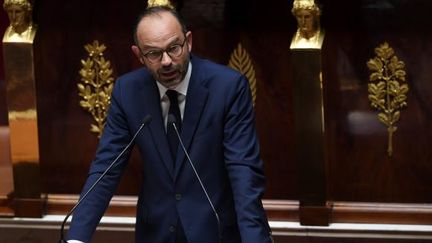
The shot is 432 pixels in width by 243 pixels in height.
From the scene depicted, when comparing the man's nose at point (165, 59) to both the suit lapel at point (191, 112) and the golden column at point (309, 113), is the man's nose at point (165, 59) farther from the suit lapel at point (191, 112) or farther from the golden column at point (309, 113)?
the golden column at point (309, 113)

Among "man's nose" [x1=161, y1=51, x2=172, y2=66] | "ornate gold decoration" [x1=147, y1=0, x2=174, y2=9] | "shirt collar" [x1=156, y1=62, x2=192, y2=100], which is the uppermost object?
"man's nose" [x1=161, y1=51, x2=172, y2=66]

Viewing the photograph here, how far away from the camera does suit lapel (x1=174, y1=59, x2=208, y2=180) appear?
4.93 feet

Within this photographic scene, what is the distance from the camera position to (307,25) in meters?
2.37

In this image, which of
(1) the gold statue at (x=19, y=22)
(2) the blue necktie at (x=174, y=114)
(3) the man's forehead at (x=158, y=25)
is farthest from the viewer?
(1) the gold statue at (x=19, y=22)

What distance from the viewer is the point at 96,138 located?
2625 millimetres

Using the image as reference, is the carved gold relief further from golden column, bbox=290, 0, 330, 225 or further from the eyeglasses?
the eyeglasses

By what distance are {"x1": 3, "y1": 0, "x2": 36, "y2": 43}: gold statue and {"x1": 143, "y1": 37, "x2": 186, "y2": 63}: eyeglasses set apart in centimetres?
115

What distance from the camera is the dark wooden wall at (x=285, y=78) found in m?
2.44

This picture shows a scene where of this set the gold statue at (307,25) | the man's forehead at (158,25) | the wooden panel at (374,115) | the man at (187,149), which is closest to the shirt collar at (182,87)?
the man at (187,149)

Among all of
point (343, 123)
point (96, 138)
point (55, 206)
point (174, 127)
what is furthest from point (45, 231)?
point (174, 127)

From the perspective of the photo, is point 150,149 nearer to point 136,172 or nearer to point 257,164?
point 257,164

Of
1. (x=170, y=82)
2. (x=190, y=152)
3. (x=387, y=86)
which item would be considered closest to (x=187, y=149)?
(x=190, y=152)

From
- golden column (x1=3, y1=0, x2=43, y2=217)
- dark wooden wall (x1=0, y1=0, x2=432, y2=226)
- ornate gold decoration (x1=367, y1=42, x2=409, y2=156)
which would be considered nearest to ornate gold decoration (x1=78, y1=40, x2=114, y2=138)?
dark wooden wall (x1=0, y1=0, x2=432, y2=226)

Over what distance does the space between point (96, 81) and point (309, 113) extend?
1.90ft
